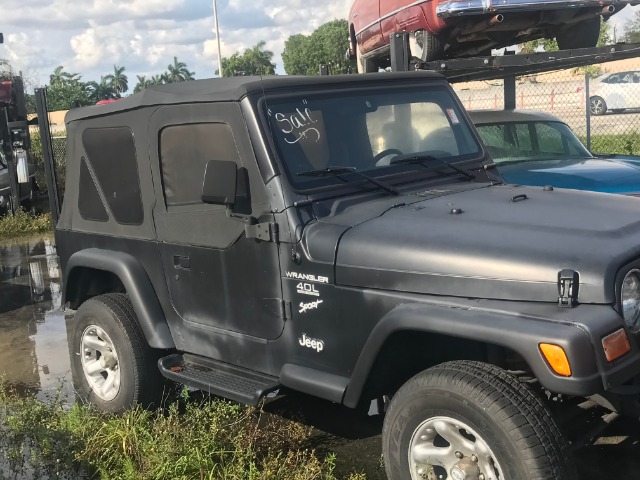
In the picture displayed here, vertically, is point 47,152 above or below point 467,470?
above

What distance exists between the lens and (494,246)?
294 cm

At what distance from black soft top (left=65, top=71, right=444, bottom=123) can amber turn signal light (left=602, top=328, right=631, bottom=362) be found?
196 centimetres

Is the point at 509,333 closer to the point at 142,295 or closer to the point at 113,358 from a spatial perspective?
the point at 142,295

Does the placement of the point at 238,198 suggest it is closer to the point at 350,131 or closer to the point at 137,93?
the point at 350,131

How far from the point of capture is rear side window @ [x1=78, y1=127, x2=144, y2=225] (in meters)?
4.34

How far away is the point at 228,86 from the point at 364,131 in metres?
0.74

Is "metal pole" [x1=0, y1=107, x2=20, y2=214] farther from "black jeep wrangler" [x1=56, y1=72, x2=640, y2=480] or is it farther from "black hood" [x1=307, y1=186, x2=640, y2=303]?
"black hood" [x1=307, y1=186, x2=640, y2=303]

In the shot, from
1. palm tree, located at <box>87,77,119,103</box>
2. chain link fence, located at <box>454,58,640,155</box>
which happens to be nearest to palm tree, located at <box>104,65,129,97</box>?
palm tree, located at <box>87,77,119,103</box>

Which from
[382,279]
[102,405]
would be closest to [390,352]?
[382,279]

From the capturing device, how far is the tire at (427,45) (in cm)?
744

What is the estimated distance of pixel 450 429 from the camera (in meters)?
2.89

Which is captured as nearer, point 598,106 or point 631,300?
point 631,300

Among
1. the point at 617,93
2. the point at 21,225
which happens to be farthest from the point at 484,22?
the point at 617,93

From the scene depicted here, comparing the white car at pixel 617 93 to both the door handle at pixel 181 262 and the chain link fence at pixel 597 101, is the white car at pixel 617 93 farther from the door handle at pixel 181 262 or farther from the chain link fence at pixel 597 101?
the door handle at pixel 181 262
